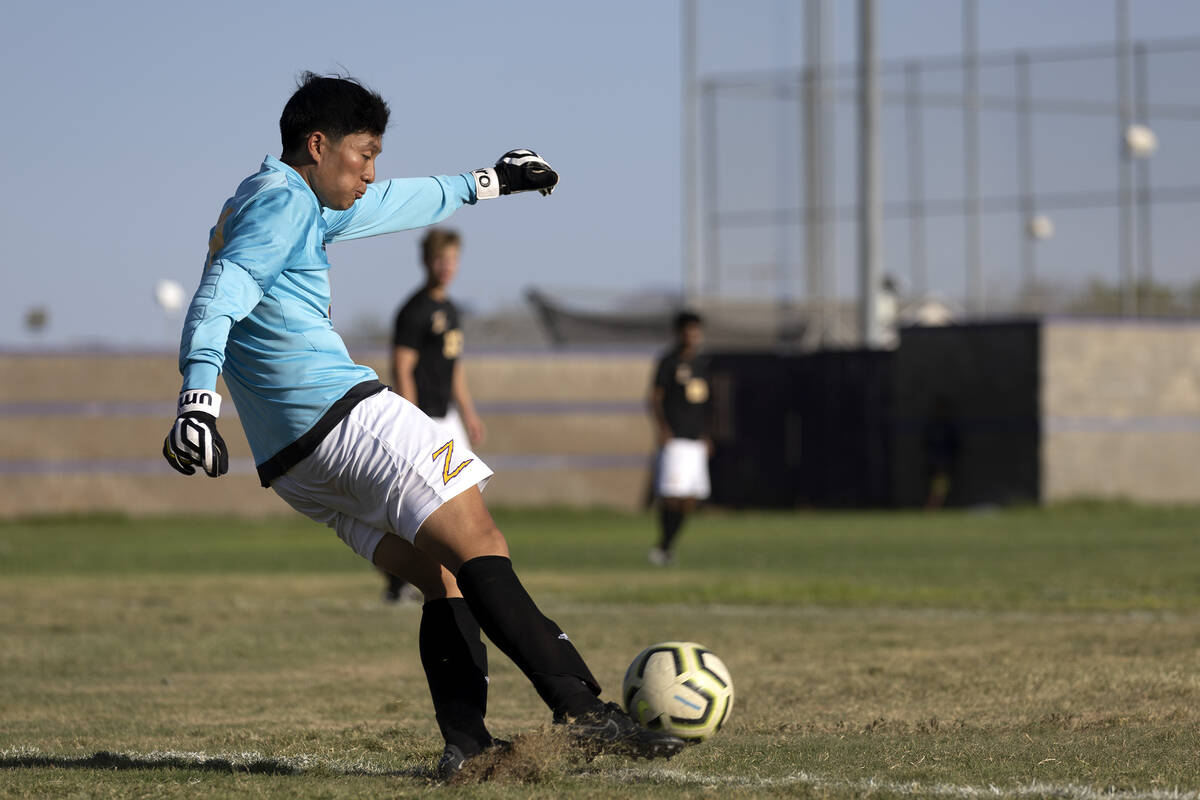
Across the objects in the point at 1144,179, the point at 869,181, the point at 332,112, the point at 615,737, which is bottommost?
the point at 615,737

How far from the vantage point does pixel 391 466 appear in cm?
474

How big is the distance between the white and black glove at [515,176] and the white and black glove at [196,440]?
1.48 meters

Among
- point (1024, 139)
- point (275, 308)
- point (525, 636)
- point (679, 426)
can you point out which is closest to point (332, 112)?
point (275, 308)

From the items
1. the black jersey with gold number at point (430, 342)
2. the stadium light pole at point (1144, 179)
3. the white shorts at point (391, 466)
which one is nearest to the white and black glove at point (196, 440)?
the white shorts at point (391, 466)

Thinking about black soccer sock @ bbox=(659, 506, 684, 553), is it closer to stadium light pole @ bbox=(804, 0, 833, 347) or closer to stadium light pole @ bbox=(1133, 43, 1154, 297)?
stadium light pole @ bbox=(804, 0, 833, 347)

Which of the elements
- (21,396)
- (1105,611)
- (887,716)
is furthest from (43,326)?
(887,716)

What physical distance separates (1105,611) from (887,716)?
441 cm

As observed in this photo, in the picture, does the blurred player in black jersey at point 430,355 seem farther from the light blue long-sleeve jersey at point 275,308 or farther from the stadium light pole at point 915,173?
the stadium light pole at point 915,173

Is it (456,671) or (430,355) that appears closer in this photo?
(456,671)

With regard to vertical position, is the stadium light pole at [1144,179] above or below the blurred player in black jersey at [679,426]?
above

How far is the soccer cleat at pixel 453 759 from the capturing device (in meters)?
4.81

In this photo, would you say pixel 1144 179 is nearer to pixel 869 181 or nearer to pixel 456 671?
pixel 869 181

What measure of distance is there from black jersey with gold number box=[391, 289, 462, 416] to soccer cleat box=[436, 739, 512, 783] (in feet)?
21.3

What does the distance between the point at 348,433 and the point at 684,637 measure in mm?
4504
